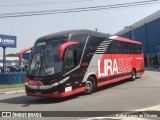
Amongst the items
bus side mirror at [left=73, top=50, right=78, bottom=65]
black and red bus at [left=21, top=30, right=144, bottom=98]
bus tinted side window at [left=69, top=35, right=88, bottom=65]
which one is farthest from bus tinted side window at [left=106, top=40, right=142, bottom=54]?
bus side mirror at [left=73, top=50, right=78, bottom=65]

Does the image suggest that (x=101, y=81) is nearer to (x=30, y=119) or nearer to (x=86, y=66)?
(x=86, y=66)

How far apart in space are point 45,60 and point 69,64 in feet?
3.65

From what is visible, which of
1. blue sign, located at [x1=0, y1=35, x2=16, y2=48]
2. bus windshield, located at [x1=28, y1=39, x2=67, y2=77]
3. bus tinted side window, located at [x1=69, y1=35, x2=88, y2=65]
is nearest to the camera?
bus windshield, located at [x1=28, y1=39, x2=67, y2=77]

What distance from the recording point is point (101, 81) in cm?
Answer: 1573

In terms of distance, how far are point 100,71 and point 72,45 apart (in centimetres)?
327

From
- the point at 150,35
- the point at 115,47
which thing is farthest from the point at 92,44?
the point at 150,35

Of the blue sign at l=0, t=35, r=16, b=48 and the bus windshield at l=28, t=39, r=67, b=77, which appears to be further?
the blue sign at l=0, t=35, r=16, b=48

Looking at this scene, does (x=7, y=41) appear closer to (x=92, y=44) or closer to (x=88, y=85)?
(x=92, y=44)

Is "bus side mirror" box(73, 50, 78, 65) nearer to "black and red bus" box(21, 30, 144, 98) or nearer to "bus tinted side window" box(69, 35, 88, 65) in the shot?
"black and red bus" box(21, 30, 144, 98)

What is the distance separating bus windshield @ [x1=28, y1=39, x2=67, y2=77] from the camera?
12.4 meters

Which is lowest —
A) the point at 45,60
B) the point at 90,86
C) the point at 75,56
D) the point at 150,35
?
the point at 90,86

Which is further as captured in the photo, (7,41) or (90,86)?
(7,41)

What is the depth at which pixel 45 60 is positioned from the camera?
41.8 ft

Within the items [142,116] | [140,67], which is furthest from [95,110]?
[140,67]
